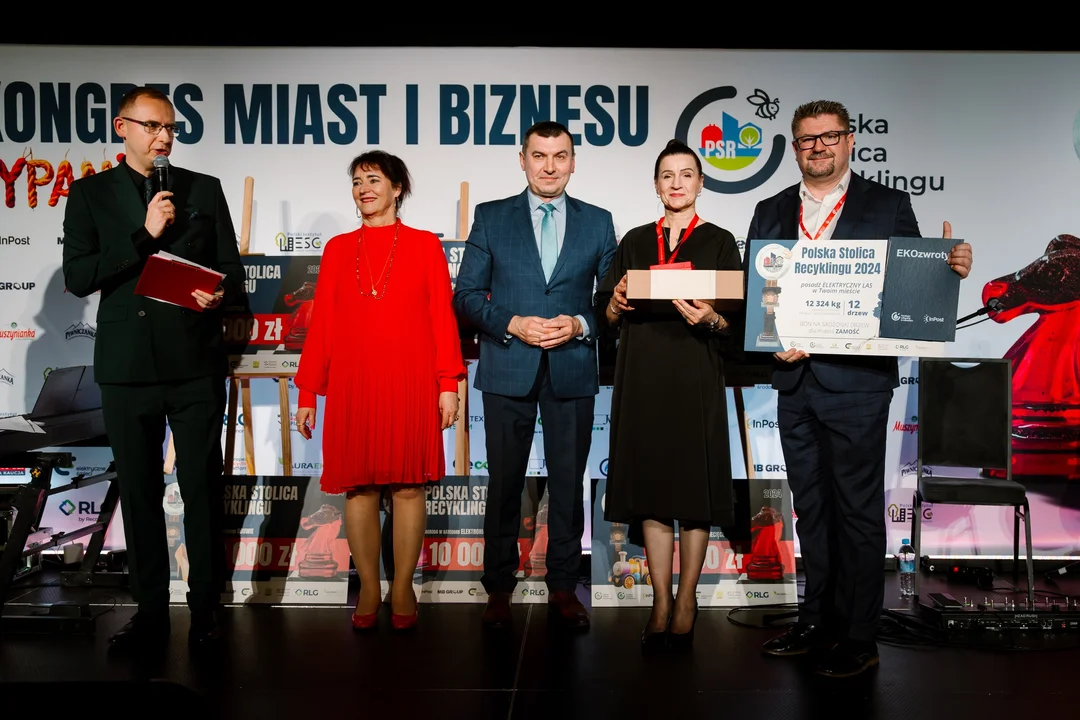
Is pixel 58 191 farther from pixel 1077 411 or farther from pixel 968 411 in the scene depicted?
pixel 1077 411

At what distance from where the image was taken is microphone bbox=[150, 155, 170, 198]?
3.21 m

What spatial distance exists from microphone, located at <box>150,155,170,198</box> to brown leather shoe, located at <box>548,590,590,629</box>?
2285 millimetres

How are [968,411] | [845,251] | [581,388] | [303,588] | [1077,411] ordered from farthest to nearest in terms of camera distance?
[1077,411], [968,411], [303,588], [581,388], [845,251]

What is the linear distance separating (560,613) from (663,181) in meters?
1.82

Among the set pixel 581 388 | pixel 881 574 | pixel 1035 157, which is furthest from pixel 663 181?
pixel 1035 157

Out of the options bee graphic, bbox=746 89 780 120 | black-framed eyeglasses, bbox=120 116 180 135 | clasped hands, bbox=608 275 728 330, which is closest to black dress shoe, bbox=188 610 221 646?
black-framed eyeglasses, bbox=120 116 180 135

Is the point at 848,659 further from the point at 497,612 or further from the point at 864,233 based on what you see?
the point at 864,233

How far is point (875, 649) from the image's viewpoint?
10.3 feet

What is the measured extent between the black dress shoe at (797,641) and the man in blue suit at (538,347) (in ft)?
2.47

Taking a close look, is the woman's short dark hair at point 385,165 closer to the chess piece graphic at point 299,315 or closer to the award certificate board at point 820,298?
the chess piece graphic at point 299,315

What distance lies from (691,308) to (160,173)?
2053mm

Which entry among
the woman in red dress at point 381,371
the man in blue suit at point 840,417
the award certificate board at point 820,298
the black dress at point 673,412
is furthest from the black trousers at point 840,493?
the woman in red dress at point 381,371

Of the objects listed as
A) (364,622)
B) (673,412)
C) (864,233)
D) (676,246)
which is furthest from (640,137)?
(364,622)

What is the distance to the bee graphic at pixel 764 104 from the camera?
4.80 m
